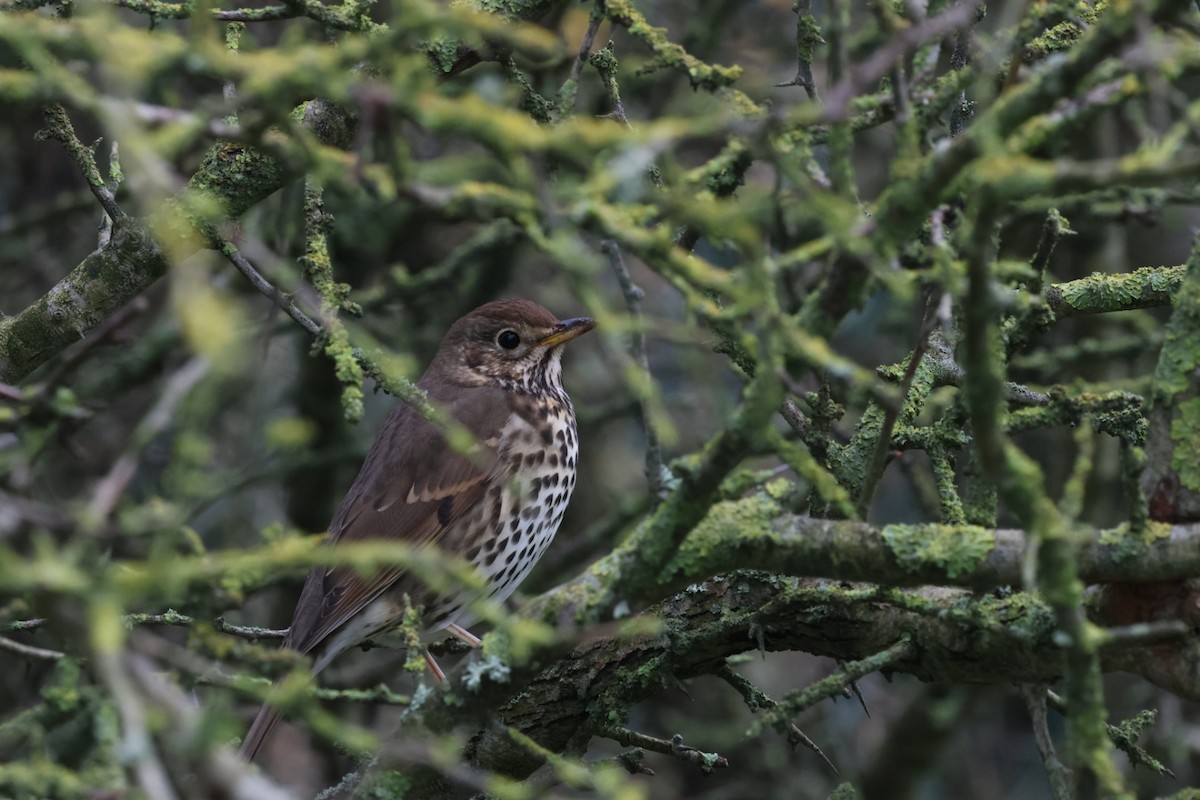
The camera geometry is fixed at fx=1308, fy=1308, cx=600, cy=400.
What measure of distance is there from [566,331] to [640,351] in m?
2.67

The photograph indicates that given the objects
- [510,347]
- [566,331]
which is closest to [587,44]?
[566,331]

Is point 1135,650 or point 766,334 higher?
point 766,334

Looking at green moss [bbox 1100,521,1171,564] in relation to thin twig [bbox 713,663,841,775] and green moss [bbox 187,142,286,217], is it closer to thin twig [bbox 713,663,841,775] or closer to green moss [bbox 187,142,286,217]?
thin twig [bbox 713,663,841,775]

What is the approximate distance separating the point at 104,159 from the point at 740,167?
13.1 ft

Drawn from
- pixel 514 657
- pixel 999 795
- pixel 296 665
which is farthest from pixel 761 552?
pixel 999 795

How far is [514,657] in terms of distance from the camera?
243cm

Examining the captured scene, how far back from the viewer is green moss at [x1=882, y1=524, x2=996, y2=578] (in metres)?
2.35

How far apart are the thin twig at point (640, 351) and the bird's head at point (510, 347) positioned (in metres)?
2.51

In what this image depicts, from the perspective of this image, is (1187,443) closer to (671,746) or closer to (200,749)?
(671,746)

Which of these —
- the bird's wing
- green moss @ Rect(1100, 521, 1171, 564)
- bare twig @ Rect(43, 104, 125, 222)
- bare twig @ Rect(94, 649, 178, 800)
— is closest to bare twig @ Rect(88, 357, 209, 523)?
bare twig @ Rect(94, 649, 178, 800)

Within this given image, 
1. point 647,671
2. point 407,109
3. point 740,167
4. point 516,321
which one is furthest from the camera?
point 516,321

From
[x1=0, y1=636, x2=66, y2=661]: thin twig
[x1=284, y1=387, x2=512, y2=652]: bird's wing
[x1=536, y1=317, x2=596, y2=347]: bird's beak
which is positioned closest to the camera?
[x1=0, y1=636, x2=66, y2=661]: thin twig

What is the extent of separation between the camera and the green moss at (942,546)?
2354 mm

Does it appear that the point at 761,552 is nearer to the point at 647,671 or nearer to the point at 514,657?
Answer: the point at 514,657
